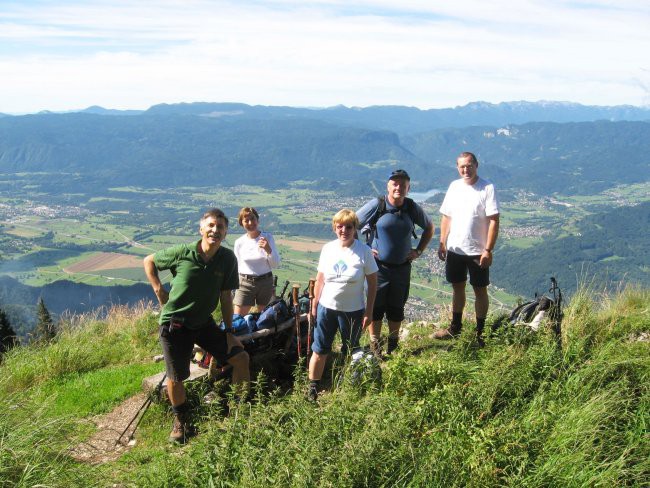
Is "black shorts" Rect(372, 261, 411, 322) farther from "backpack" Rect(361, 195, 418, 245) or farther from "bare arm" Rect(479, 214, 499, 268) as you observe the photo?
"bare arm" Rect(479, 214, 499, 268)

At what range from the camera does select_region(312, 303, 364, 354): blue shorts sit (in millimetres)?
4605

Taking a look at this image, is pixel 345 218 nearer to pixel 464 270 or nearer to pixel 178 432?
pixel 464 270

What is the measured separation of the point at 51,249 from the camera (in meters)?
89.1

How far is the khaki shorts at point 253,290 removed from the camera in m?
6.37

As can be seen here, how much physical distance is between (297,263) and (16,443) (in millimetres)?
60078

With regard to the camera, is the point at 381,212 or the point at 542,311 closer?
the point at 381,212

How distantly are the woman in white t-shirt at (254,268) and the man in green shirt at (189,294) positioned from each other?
164cm

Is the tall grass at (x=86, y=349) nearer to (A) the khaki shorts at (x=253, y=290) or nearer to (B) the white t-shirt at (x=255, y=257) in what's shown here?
(A) the khaki shorts at (x=253, y=290)

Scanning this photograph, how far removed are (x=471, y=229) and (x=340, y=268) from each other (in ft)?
5.73

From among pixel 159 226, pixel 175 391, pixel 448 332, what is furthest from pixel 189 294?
pixel 159 226

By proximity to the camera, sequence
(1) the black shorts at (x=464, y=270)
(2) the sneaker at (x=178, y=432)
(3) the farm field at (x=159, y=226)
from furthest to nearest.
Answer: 1. (3) the farm field at (x=159, y=226)
2. (1) the black shorts at (x=464, y=270)
3. (2) the sneaker at (x=178, y=432)

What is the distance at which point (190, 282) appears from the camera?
14.2 feet

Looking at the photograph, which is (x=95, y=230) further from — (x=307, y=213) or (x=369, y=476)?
(x=369, y=476)

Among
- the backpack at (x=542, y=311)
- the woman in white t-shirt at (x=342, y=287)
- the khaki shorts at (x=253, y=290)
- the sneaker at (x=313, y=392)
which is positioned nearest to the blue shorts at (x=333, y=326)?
the woman in white t-shirt at (x=342, y=287)
